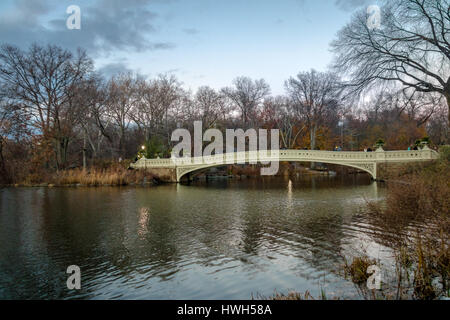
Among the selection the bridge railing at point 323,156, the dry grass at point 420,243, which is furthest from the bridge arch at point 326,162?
the dry grass at point 420,243

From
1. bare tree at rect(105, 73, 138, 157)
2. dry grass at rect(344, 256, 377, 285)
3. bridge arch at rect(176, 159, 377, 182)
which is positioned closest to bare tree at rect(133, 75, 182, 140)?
bare tree at rect(105, 73, 138, 157)

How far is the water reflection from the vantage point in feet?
16.2

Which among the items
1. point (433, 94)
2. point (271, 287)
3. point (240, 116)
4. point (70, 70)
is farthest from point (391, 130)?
point (271, 287)

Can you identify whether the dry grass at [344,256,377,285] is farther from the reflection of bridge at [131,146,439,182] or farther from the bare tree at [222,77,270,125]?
the bare tree at [222,77,270,125]

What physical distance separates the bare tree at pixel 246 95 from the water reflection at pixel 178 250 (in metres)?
31.0

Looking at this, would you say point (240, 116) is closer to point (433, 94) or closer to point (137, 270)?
point (433, 94)

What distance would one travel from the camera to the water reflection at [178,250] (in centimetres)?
493

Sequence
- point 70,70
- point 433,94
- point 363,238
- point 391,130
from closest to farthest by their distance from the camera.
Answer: point 363,238 → point 433,94 → point 70,70 → point 391,130

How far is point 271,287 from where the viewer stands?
487cm

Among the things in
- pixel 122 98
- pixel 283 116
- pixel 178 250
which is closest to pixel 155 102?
pixel 122 98

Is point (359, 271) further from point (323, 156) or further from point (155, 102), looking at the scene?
point (155, 102)

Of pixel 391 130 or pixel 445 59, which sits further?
pixel 391 130
